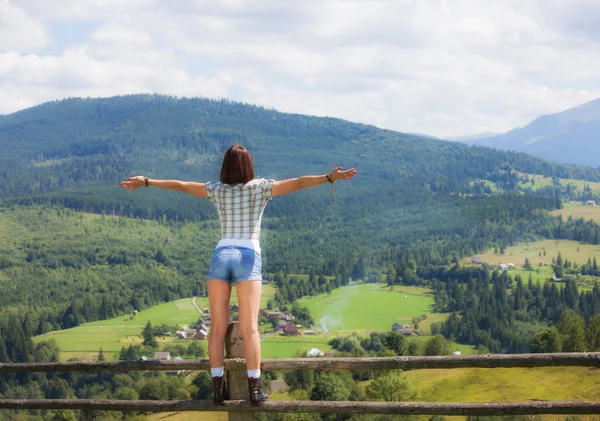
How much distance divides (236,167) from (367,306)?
105 m

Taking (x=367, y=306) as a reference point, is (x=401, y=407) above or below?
above

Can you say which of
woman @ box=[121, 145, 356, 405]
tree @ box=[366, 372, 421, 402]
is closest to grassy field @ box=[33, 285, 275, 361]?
tree @ box=[366, 372, 421, 402]

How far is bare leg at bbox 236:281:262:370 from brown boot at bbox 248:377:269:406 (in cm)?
13

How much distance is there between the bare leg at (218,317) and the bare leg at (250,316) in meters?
0.15

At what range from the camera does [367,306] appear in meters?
109

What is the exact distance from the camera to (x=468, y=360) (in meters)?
5.72

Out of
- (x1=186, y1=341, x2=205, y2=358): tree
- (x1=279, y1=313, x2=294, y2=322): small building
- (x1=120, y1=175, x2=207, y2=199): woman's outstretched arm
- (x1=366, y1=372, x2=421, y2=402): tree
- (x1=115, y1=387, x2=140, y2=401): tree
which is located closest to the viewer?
(x1=120, y1=175, x2=207, y2=199): woman's outstretched arm

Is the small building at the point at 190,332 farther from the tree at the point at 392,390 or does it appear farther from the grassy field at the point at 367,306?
the tree at the point at 392,390

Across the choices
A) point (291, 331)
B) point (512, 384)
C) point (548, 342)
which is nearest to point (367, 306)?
point (291, 331)

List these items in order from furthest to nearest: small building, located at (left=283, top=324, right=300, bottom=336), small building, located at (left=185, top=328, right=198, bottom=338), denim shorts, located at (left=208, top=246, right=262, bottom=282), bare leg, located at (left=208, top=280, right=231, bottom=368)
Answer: small building, located at (left=283, top=324, right=300, bottom=336)
small building, located at (left=185, top=328, right=198, bottom=338)
bare leg, located at (left=208, top=280, right=231, bottom=368)
denim shorts, located at (left=208, top=246, right=262, bottom=282)

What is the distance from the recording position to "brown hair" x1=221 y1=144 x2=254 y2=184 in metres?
5.66

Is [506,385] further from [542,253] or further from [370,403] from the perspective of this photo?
[542,253]

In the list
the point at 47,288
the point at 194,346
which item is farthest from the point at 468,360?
the point at 47,288

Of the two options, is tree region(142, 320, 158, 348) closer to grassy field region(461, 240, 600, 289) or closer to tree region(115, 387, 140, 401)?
tree region(115, 387, 140, 401)
